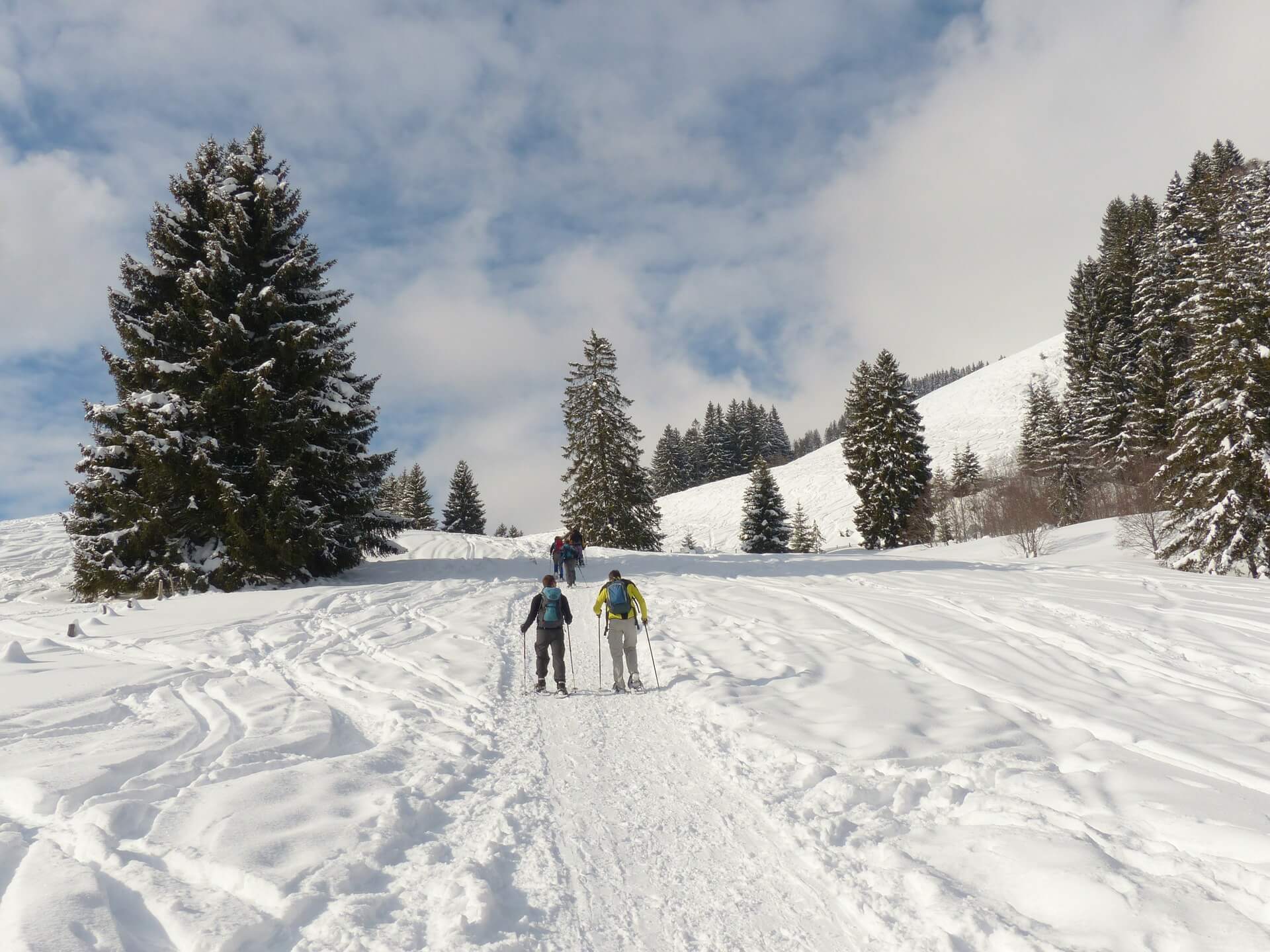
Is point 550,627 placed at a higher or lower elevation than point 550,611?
lower

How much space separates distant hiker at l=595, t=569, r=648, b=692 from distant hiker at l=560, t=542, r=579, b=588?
10.2m

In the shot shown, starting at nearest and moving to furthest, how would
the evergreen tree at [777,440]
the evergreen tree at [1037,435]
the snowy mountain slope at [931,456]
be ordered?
the evergreen tree at [1037,435] < the snowy mountain slope at [931,456] < the evergreen tree at [777,440]

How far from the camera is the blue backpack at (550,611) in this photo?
30.0 feet

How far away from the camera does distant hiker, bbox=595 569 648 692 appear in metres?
9.02

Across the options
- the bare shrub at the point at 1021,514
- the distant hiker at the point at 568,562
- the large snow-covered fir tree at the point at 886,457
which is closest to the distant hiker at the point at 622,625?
the distant hiker at the point at 568,562

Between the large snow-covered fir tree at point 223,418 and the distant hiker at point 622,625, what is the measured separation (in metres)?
11.1

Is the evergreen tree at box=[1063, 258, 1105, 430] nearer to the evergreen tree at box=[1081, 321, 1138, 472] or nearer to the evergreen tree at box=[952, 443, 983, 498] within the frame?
the evergreen tree at box=[1081, 321, 1138, 472]

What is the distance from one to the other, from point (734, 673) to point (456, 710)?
13.2 feet

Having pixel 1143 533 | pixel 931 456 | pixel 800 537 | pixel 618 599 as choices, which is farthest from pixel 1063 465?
pixel 618 599

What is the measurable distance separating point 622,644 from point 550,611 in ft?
3.76

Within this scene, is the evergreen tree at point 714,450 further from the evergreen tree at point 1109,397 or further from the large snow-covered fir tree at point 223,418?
the large snow-covered fir tree at point 223,418

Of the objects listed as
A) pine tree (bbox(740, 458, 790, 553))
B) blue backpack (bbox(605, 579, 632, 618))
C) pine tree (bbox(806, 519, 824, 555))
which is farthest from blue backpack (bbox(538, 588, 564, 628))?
pine tree (bbox(806, 519, 824, 555))

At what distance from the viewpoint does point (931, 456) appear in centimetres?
7062

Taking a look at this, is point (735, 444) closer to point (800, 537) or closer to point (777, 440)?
point (777, 440)
